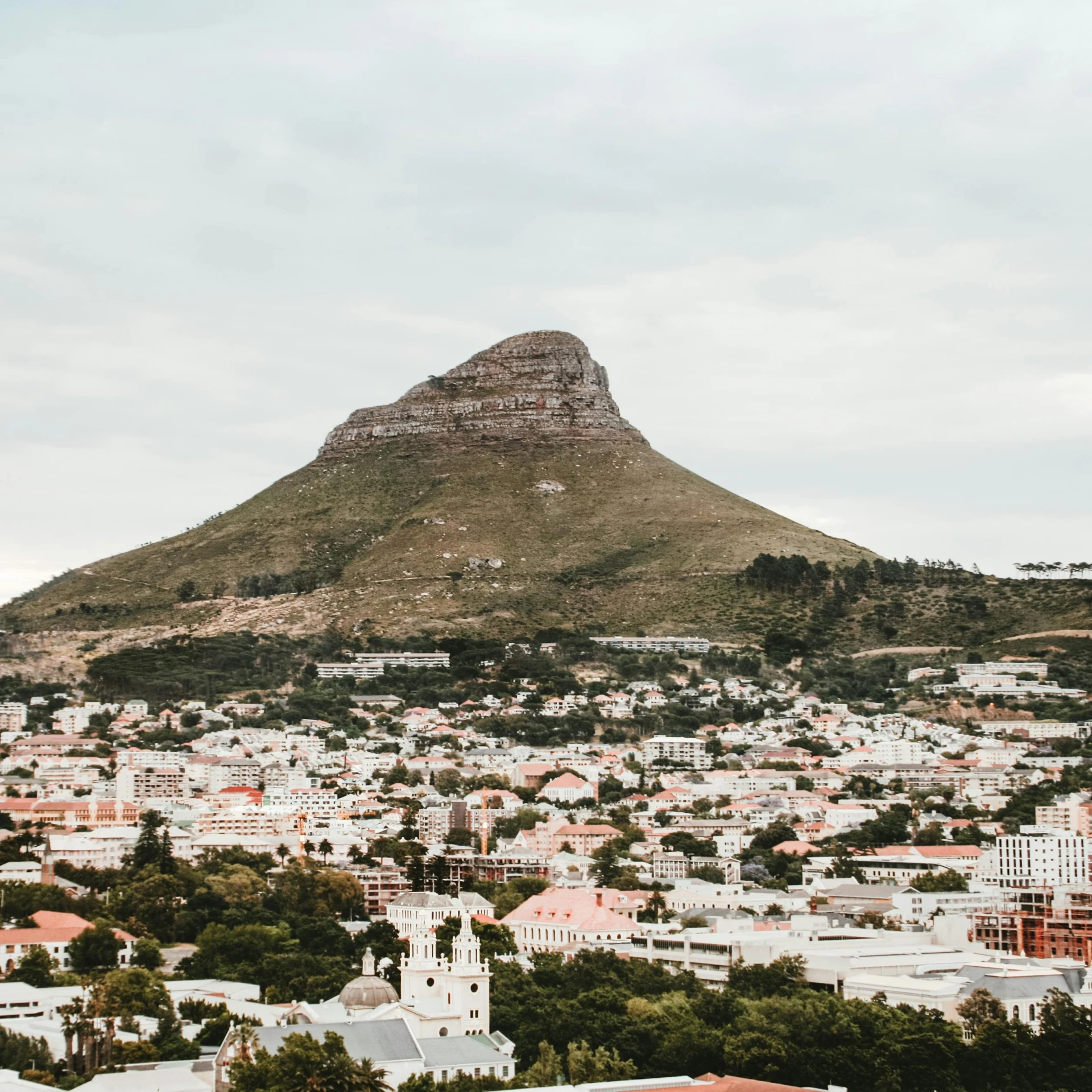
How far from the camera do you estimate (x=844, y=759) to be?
5477 inches

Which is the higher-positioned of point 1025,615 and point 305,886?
point 1025,615

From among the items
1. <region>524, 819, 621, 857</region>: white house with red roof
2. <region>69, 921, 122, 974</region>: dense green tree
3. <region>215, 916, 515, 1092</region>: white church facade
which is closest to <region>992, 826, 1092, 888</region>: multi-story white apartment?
<region>524, 819, 621, 857</region>: white house with red roof

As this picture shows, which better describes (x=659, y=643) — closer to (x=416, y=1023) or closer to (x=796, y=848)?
(x=796, y=848)

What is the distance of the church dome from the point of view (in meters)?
62.8

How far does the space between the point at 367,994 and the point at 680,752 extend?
79783 millimetres

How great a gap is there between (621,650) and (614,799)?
136 ft

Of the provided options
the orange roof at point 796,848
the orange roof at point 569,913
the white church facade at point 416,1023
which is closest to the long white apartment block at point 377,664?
the orange roof at point 796,848

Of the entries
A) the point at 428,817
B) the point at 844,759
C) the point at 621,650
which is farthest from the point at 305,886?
the point at 621,650

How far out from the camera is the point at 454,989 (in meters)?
65.2

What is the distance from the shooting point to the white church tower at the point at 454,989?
6406 cm

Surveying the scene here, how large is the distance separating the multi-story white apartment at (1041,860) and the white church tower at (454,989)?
127 ft

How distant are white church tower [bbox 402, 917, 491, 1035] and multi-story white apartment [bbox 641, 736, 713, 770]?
74.2 meters

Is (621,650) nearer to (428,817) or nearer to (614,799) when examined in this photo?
(614,799)

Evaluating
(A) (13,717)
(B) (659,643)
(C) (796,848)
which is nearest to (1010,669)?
(B) (659,643)
